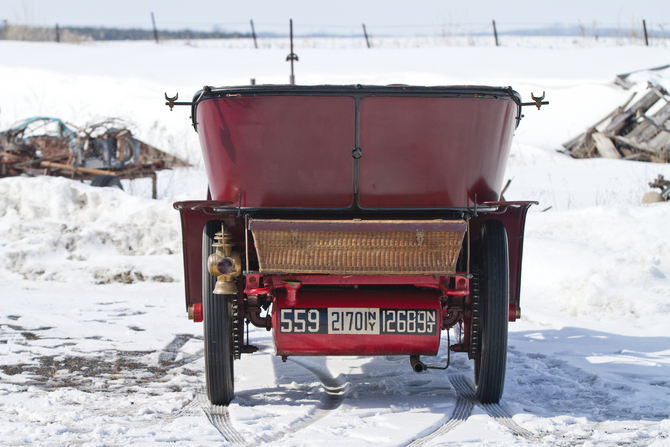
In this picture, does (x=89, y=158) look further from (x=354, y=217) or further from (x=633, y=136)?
(x=633, y=136)

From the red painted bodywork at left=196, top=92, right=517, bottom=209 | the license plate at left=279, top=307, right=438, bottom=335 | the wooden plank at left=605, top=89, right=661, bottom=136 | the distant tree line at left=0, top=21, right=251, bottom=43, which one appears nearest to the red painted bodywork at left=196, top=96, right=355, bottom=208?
the red painted bodywork at left=196, top=92, right=517, bottom=209

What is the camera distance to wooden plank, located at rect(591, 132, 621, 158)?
1541 cm

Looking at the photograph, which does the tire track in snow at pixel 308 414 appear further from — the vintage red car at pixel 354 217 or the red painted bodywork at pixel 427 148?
the red painted bodywork at pixel 427 148

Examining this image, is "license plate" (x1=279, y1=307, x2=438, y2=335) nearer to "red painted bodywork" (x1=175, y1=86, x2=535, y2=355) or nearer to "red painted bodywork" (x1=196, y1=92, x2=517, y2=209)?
"red painted bodywork" (x1=175, y1=86, x2=535, y2=355)

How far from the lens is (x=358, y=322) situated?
3.59 meters

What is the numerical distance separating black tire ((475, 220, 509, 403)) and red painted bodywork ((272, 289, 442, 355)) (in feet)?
0.92

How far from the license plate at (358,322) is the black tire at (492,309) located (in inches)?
12.7

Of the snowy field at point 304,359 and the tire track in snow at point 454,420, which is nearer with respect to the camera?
the tire track in snow at point 454,420

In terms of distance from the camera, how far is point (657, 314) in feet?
19.8

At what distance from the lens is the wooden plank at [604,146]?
607 inches

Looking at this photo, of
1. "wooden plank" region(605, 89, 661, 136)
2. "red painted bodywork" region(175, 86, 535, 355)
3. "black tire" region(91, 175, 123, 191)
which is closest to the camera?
"red painted bodywork" region(175, 86, 535, 355)

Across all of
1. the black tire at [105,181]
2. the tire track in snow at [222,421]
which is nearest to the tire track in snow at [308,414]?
the tire track in snow at [222,421]

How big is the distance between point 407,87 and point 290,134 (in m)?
0.64

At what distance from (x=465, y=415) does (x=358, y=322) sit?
798mm
